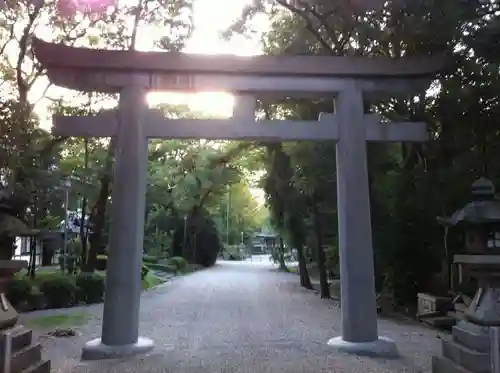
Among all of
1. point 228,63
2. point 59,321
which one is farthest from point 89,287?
point 228,63

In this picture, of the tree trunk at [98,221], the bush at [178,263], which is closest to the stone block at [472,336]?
the tree trunk at [98,221]

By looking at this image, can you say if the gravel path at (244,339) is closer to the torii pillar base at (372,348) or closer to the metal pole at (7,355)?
the torii pillar base at (372,348)

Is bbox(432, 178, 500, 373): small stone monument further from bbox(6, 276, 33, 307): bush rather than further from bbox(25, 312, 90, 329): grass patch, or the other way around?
bbox(6, 276, 33, 307): bush

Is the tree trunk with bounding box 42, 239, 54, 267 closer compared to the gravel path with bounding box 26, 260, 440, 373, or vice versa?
the gravel path with bounding box 26, 260, 440, 373

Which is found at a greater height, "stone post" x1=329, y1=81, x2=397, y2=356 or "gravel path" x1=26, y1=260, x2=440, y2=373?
"stone post" x1=329, y1=81, x2=397, y2=356

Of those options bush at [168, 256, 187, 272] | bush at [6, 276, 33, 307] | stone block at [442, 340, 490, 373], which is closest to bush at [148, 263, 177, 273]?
bush at [168, 256, 187, 272]

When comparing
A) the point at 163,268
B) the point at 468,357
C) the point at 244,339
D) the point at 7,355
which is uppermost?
the point at 7,355

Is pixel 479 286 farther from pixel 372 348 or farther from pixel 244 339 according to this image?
pixel 244 339

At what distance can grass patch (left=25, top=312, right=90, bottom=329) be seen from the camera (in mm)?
11852

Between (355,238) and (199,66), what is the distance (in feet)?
13.0

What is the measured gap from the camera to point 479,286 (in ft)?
19.1

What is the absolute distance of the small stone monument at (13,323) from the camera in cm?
527

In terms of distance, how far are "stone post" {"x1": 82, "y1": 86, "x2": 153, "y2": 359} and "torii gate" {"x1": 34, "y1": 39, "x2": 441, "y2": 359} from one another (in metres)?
0.02

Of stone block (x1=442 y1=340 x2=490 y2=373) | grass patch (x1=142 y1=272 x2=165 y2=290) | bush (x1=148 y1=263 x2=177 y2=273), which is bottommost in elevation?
grass patch (x1=142 y1=272 x2=165 y2=290)
